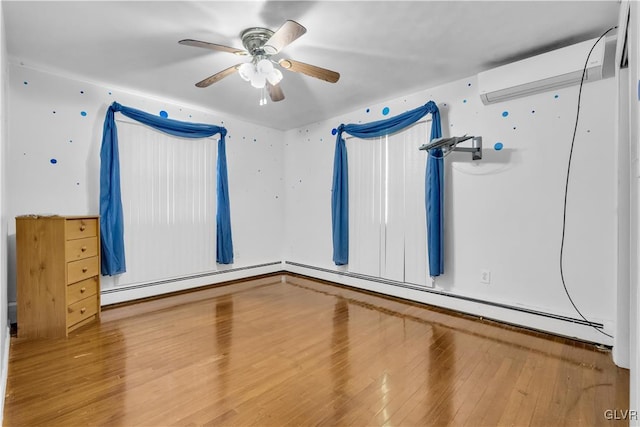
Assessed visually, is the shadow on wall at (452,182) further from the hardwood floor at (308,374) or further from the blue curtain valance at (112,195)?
the blue curtain valance at (112,195)

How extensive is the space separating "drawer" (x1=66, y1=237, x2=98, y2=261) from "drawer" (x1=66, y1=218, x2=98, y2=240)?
40 millimetres

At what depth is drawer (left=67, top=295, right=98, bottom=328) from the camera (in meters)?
2.57

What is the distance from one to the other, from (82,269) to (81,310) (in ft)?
1.17

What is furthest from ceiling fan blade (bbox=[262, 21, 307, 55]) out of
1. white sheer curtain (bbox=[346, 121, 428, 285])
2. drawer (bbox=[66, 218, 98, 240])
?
drawer (bbox=[66, 218, 98, 240])

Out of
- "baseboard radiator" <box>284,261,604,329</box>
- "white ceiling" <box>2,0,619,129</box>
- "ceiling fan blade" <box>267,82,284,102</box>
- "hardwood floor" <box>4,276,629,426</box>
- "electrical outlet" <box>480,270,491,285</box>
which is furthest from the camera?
"electrical outlet" <box>480,270,491,285</box>

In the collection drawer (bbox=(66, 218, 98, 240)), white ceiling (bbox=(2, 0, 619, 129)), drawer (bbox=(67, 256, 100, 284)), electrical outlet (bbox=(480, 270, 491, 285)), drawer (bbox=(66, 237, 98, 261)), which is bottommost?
electrical outlet (bbox=(480, 270, 491, 285))

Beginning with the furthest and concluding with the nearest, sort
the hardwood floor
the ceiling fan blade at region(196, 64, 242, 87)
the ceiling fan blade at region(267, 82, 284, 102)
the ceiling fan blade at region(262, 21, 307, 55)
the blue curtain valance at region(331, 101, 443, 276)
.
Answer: the blue curtain valance at region(331, 101, 443, 276), the ceiling fan blade at region(267, 82, 284, 102), the ceiling fan blade at region(196, 64, 242, 87), the ceiling fan blade at region(262, 21, 307, 55), the hardwood floor

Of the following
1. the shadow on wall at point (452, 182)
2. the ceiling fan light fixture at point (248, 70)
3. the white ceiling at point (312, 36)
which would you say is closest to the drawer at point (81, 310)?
the white ceiling at point (312, 36)

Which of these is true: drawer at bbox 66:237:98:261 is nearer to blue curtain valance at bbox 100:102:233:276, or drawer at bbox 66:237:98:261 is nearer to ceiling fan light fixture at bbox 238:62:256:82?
blue curtain valance at bbox 100:102:233:276

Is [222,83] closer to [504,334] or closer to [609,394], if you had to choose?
[504,334]

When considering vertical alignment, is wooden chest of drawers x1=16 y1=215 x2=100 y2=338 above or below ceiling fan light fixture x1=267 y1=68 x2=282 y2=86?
below

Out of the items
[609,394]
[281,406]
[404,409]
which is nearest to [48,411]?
[281,406]

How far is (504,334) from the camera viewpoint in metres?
2.60

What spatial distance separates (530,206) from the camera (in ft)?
8.93
